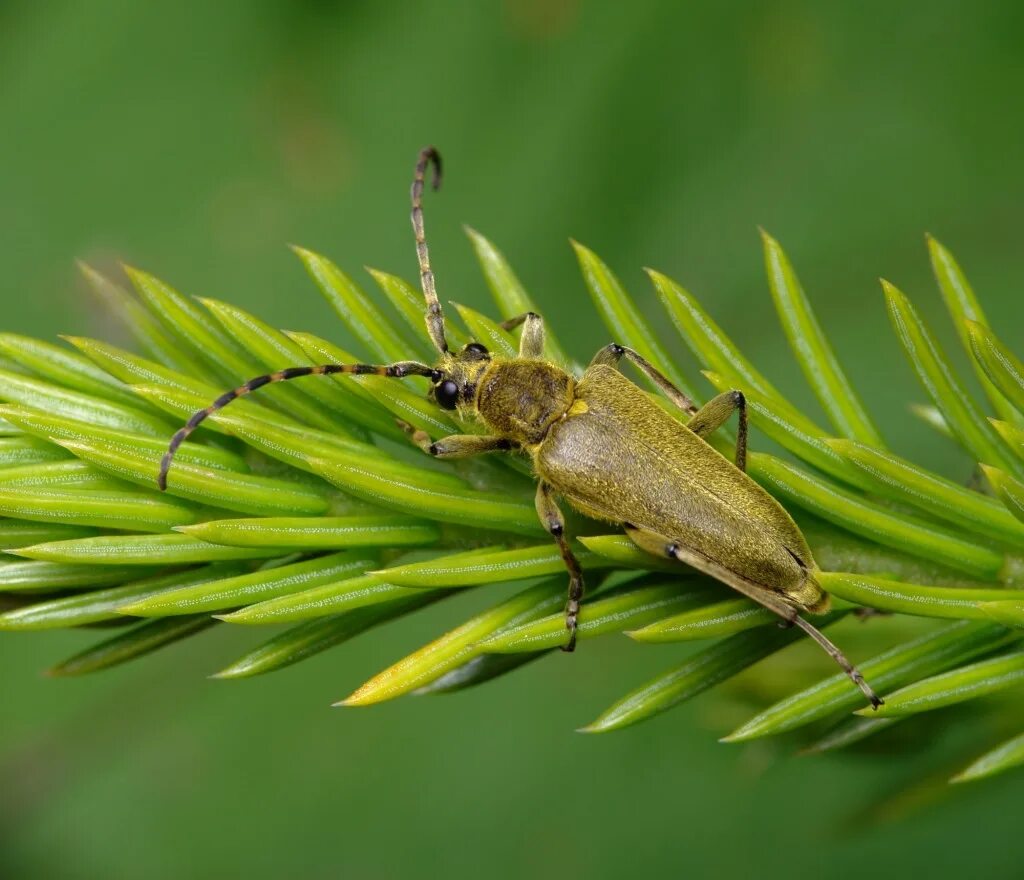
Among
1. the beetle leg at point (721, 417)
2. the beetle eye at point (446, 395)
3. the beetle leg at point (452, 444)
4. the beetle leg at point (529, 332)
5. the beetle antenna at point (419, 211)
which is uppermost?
the beetle antenna at point (419, 211)

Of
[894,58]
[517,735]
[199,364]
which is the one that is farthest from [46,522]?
[894,58]

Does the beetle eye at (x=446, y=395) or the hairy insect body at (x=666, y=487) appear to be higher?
the beetle eye at (x=446, y=395)

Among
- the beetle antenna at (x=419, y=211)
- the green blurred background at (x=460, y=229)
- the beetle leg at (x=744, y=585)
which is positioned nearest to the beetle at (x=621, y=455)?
the beetle leg at (x=744, y=585)

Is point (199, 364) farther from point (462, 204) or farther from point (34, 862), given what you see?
point (34, 862)

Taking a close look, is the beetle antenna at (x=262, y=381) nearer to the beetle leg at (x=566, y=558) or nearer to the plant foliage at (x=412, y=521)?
the plant foliage at (x=412, y=521)

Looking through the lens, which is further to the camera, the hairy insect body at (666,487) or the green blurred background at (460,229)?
the green blurred background at (460,229)

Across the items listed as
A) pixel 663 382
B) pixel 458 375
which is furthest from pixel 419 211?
pixel 663 382
